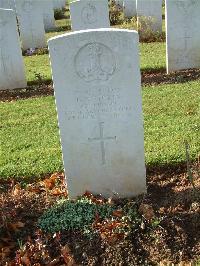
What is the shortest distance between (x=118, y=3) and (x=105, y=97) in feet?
54.2

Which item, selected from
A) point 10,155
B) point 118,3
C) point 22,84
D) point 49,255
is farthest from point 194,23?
point 118,3

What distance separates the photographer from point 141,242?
154 inches

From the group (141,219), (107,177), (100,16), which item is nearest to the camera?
Answer: (141,219)

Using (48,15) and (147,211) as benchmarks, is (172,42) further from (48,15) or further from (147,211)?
(48,15)

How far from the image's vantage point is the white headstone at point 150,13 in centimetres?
1350

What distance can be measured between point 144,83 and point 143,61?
1756 mm

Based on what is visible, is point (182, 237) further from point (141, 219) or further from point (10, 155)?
point (10, 155)

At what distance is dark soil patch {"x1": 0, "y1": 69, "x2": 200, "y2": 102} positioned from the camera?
873cm

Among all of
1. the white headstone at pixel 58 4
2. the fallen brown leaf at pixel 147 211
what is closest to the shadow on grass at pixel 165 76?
the fallen brown leaf at pixel 147 211

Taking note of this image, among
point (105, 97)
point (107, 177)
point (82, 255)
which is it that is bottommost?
point (82, 255)

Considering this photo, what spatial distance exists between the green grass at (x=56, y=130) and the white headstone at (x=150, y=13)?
19.0 ft

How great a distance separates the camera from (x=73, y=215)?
4.22 m

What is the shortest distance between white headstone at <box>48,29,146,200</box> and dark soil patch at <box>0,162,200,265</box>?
1.06ft

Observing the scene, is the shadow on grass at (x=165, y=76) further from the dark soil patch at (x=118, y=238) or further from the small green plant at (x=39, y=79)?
the dark soil patch at (x=118, y=238)
